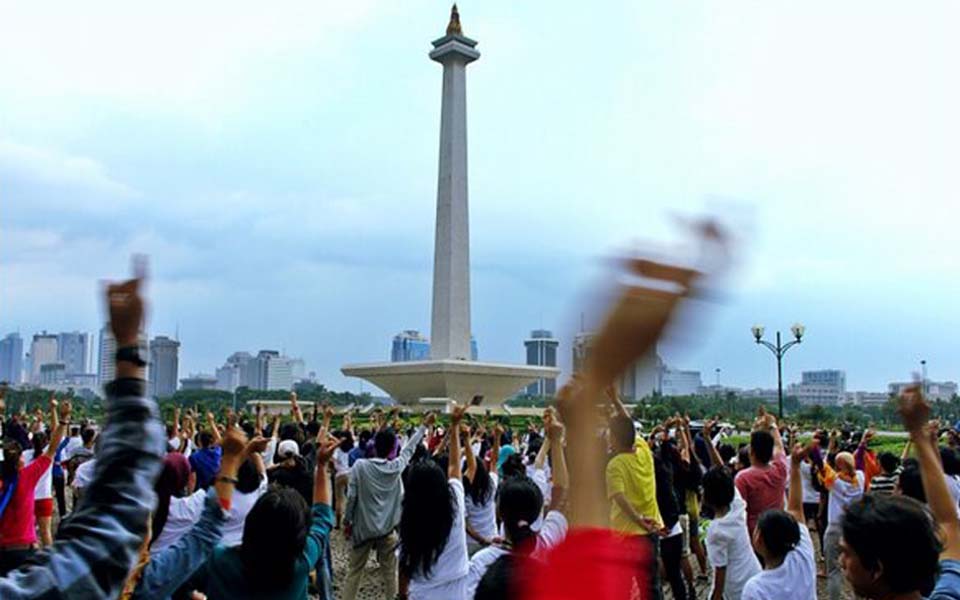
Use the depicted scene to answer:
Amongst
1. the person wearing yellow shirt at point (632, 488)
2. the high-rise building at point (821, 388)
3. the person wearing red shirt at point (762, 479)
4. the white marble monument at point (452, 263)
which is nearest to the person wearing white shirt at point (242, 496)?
the person wearing yellow shirt at point (632, 488)

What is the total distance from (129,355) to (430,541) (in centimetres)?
308

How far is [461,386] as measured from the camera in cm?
Result: 4072

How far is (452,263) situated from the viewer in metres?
39.5

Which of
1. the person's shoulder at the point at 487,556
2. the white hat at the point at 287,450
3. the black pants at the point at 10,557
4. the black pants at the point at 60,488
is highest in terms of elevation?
the white hat at the point at 287,450

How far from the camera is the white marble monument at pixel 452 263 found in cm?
3944

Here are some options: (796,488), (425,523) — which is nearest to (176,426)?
(425,523)

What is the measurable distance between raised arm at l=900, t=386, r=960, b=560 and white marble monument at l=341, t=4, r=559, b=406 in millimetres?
35992

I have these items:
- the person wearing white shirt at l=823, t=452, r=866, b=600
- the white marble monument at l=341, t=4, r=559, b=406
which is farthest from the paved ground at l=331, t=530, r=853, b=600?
the white marble monument at l=341, t=4, r=559, b=406

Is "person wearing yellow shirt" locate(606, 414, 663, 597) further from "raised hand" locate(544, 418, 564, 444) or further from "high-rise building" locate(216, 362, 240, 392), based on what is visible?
"high-rise building" locate(216, 362, 240, 392)

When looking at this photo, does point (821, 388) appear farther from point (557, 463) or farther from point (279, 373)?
point (557, 463)

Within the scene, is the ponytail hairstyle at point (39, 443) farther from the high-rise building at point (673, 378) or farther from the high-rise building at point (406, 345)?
the high-rise building at point (406, 345)

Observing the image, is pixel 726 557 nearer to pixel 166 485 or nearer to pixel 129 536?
pixel 166 485

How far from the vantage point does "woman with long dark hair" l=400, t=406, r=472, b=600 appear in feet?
15.6

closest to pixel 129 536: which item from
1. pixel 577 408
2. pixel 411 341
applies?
pixel 577 408
